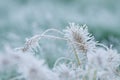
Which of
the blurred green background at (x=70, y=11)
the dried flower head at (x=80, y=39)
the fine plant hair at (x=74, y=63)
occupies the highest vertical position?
the blurred green background at (x=70, y=11)

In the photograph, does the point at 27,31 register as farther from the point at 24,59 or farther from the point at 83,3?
the point at 83,3

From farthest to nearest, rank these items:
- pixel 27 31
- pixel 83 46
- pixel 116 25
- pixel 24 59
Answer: pixel 116 25
pixel 27 31
pixel 83 46
pixel 24 59

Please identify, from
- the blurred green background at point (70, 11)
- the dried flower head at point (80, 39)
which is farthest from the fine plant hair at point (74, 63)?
the blurred green background at point (70, 11)

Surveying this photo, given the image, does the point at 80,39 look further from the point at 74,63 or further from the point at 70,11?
the point at 70,11

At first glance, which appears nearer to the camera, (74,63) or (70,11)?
(74,63)

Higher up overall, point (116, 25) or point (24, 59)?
point (116, 25)

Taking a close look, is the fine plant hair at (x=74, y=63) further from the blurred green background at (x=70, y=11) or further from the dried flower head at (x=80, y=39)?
the blurred green background at (x=70, y=11)

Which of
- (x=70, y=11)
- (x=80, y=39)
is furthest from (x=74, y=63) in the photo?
(x=70, y=11)

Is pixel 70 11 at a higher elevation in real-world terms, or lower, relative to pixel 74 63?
higher

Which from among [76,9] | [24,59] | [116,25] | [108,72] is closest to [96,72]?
[108,72]
